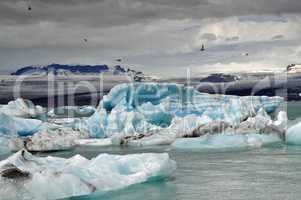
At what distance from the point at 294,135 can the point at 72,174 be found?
37.5 feet

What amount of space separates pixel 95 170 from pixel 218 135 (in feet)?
29.9

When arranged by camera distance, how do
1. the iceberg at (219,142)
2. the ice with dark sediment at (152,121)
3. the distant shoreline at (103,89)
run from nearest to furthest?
the iceberg at (219,142) → the ice with dark sediment at (152,121) → the distant shoreline at (103,89)

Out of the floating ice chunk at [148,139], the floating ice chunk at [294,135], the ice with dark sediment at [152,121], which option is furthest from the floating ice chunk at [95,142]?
the floating ice chunk at [294,135]

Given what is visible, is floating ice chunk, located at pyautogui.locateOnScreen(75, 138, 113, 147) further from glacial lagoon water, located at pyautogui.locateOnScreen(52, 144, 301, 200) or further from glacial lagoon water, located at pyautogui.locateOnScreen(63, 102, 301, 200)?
glacial lagoon water, located at pyautogui.locateOnScreen(52, 144, 301, 200)

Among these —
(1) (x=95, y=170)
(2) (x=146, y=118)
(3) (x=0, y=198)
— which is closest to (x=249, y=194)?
(1) (x=95, y=170)

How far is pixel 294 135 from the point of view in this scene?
60.8ft

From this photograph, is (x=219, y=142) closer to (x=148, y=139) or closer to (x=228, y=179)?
(x=148, y=139)

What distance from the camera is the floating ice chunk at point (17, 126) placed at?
66.6 ft

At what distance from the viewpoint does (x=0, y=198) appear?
8.48 m

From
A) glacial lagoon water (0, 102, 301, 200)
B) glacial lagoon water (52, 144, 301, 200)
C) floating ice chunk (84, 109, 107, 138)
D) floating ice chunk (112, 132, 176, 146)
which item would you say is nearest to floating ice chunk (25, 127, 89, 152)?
glacial lagoon water (0, 102, 301, 200)

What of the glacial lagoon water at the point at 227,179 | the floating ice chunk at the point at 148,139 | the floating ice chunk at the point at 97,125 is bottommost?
the glacial lagoon water at the point at 227,179

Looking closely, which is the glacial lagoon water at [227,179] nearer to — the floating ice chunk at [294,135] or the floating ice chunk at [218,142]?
the floating ice chunk at [218,142]

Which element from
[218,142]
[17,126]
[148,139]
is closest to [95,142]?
[148,139]

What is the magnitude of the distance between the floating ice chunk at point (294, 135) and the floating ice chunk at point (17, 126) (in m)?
9.56
